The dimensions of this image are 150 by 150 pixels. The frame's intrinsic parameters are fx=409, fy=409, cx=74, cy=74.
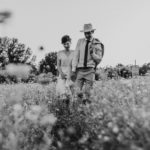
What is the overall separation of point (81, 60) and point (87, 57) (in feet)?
0.41

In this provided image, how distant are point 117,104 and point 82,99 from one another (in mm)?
1878

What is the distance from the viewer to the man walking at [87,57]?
284 inches

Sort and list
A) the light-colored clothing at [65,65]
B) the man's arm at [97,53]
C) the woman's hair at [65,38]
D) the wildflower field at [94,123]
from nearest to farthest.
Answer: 1. the wildflower field at [94,123]
2. the man's arm at [97,53]
3. the woman's hair at [65,38]
4. the light-colored clothing at [65,65]

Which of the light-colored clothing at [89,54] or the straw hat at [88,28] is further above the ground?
the straw hat at [88,28]

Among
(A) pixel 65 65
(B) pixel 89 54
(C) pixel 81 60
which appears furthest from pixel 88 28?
(A) pixel 65 65

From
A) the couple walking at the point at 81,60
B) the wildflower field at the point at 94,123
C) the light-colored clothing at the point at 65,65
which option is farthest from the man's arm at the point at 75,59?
the wildflower field at the point at 94,123

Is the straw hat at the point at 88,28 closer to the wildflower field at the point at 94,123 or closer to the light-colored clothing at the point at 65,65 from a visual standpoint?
the light-colored clothing at the point at 65,65

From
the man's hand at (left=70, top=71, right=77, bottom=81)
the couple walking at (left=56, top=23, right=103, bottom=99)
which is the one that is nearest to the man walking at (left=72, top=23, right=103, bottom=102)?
the couple walking at (left=56, top=23, right=103, bottom=99)

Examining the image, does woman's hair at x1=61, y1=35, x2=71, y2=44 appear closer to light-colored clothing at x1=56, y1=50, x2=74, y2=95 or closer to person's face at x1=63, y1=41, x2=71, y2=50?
person's face at x1=63, y1=41, x2=71, y2=50

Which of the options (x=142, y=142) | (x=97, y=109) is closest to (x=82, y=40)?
(x=97, y=109)

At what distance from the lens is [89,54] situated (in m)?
7.32

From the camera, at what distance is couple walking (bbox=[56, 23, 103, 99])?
7232mm

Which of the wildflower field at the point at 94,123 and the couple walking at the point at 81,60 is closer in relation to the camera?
the wildflower field at the point at 94,123

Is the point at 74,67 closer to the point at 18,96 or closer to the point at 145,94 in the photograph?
the point at 145,94
